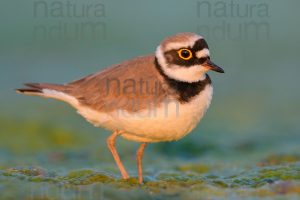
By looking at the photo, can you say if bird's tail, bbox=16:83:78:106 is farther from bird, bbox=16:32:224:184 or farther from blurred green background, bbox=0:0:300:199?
blurred green background, bbox=0:0:300:199

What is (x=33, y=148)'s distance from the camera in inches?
460

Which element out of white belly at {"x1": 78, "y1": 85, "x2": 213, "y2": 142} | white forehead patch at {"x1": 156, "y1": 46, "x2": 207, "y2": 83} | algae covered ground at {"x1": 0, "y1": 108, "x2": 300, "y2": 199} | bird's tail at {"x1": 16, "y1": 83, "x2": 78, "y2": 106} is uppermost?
white forehead patch at {"x1": 156, "y1": 46, "x2": 207, "y2": 83}

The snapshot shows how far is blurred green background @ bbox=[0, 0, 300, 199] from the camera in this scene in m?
8.50

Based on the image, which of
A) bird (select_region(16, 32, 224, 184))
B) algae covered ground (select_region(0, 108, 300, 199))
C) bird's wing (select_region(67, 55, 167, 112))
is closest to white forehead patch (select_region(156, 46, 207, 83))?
bird (select_region(16, 32, 224, 184))

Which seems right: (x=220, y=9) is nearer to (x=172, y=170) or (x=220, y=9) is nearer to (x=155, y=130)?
(x=172, y=170)

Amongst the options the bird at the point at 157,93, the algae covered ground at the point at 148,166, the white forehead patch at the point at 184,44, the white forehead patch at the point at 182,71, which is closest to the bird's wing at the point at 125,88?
the bird at the point at 157,93

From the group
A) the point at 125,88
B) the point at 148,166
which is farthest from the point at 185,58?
the point at 148,166

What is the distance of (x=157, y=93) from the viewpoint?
7324 mm

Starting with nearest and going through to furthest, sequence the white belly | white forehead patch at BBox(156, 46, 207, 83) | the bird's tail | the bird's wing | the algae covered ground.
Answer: the algae covered ground, the white belly, the bird's wing, white forehead patch at BBox(156, 46, 207, 83), the bird's tail

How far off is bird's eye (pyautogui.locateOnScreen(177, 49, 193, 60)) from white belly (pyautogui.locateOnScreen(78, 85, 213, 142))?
1.40 feet

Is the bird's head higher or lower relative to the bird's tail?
higher

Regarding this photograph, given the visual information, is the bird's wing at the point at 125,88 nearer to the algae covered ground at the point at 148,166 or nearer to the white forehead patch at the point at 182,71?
the white forehead patch at the point at 182,71

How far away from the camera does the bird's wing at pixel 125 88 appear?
7.38 metres

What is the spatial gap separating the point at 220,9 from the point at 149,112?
1088 centimetres
